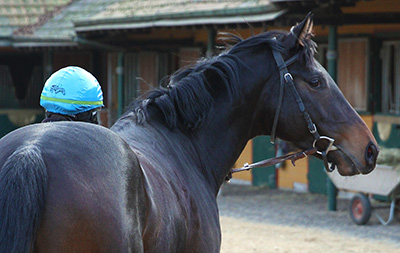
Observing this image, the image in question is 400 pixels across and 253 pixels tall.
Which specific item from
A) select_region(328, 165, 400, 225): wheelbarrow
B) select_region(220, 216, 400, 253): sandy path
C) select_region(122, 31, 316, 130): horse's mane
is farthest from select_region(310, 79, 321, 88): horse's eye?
select_region(328, 165, 400, 225): wheelbarrow

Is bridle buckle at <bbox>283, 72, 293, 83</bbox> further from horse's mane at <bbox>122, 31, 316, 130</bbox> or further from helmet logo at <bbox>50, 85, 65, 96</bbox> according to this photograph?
helmet logo at <bbox>50, 85, 65, 96</bbox>

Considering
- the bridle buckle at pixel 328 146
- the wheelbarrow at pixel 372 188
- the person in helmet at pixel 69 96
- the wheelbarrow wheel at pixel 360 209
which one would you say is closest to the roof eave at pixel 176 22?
the wheelbarrow at pixel 372 188

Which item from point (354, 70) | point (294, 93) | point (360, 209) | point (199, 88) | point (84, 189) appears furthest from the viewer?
point (354, 70)

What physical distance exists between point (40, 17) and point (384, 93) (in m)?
9.68

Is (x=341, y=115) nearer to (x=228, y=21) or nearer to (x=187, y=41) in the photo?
(x=228, y=21)

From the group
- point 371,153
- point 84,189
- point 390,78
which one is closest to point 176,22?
point 390,78

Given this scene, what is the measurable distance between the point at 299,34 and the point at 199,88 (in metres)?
0.62

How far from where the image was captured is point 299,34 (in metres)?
3.72

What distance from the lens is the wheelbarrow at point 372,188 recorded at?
28.8 feet

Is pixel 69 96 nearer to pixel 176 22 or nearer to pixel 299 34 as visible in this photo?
pixel 299 34

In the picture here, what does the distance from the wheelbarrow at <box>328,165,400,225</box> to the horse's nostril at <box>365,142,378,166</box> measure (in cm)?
505

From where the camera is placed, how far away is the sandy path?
7.74 metres

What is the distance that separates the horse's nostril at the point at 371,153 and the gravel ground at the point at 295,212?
4395 millimetres

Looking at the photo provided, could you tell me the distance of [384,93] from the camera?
10734 millimetres
